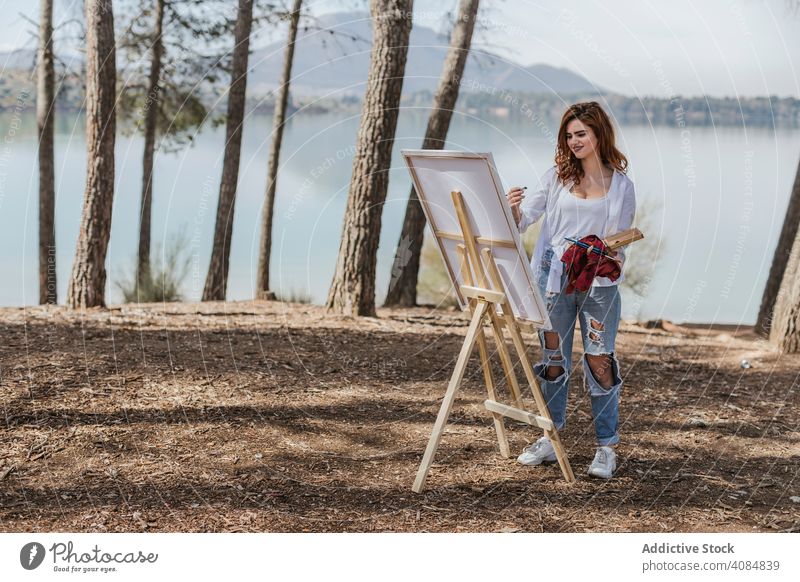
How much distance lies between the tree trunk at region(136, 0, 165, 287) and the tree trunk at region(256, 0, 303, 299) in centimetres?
150

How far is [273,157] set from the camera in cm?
1086

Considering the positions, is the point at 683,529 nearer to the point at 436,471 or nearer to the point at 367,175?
the point at 436,471

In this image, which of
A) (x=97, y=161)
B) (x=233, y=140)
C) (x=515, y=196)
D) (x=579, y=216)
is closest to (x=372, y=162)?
(x=97, y=161)

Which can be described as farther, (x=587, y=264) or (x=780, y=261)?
(x=780, y=261)

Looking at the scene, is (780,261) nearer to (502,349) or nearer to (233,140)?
(502,349)

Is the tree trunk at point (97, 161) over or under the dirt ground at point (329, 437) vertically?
over

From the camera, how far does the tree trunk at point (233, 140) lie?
33.0 feet

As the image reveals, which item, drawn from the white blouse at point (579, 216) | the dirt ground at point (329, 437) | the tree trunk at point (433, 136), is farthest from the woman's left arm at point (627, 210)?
the tree trunk at point (433, 136)

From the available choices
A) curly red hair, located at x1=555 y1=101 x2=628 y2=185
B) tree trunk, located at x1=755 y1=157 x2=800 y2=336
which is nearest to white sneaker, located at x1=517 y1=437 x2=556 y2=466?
curly red hair, located at x1=555 y1=101 x2=628 y2=185

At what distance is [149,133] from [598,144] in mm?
8387

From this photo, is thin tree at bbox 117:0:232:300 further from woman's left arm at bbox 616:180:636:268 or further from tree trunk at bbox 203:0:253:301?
woman's left arm at bbox 616:180:636:268

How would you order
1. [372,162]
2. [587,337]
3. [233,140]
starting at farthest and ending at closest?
[233,140] → [372,162] → [587,337]

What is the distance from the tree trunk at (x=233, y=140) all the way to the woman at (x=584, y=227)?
6.46 m

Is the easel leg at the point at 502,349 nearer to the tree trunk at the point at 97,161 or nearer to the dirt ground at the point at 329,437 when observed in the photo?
the dirt ground at the point at 329,437
